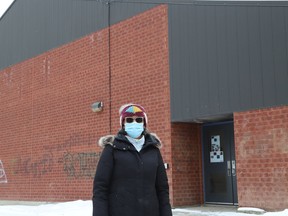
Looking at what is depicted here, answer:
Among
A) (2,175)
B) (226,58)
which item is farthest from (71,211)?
(2,175)

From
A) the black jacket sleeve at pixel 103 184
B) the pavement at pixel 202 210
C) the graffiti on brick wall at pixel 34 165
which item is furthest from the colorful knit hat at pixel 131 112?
the graffiti on brick wall at pixel 34 165

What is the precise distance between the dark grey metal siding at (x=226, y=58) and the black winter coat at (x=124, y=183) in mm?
7189

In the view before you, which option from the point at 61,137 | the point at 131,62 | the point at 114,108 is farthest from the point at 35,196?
the point at 131,62

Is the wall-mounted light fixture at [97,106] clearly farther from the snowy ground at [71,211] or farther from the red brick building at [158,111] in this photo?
the snowy ground at [71,211]

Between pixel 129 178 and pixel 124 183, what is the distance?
54 millimetres

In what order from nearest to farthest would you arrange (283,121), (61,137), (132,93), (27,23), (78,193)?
(283,121), (132,93), (78,193), (61,137), (27,23)

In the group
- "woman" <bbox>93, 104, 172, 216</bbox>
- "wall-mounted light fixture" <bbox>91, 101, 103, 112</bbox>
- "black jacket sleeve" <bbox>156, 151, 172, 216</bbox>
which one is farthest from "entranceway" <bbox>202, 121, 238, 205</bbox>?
"woman" <bbox>93, 104, 172, 216</bbox>

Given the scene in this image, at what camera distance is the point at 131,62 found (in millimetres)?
13977

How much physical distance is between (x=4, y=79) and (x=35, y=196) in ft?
19.2

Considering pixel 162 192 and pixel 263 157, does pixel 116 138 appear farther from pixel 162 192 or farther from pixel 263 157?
pixel 263 157

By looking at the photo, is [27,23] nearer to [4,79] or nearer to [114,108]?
[4,79]

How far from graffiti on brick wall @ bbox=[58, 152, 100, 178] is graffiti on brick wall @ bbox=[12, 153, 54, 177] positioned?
2.53 feet

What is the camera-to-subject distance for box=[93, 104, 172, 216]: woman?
11.3 feet

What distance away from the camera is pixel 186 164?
1271 centimetres
